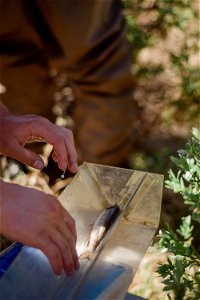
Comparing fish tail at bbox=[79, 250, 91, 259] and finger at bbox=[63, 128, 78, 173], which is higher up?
finger at bbox=[63, 128, 78, 173]

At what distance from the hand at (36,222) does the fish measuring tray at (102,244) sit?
93mm

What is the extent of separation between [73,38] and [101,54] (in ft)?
0.55

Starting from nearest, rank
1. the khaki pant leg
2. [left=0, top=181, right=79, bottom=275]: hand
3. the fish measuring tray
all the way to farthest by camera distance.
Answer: [left=0, top=181, right=79, bottom=275]: hand → the fish measuring tray → the khaki pant leg

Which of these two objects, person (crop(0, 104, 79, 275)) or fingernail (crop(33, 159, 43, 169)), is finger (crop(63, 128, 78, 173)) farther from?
person (crop(0, 104, 79, 275))

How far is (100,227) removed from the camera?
1464 millimetres

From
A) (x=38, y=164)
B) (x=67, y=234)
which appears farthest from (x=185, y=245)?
(x=67, y=234)

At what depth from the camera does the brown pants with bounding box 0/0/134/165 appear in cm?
276

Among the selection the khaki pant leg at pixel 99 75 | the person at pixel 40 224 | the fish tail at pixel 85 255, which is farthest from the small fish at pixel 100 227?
the khaki pant leg at pixel 99 75

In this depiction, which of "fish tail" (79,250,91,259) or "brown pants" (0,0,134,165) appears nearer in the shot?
"fish tail" (79,250,91,259)

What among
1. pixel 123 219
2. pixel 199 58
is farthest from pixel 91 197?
pixel 199 58

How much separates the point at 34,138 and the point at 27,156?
0.05 metres

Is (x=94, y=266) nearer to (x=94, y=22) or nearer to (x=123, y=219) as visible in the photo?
(x=123, y=219)

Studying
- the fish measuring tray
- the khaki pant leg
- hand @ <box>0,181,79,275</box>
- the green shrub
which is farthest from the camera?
the khaki pant leg

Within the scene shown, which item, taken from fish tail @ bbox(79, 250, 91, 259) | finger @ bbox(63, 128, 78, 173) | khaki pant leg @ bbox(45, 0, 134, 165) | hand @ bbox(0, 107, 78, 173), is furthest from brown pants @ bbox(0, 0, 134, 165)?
fish tail @ bbox(79, 250, 91, 259)
